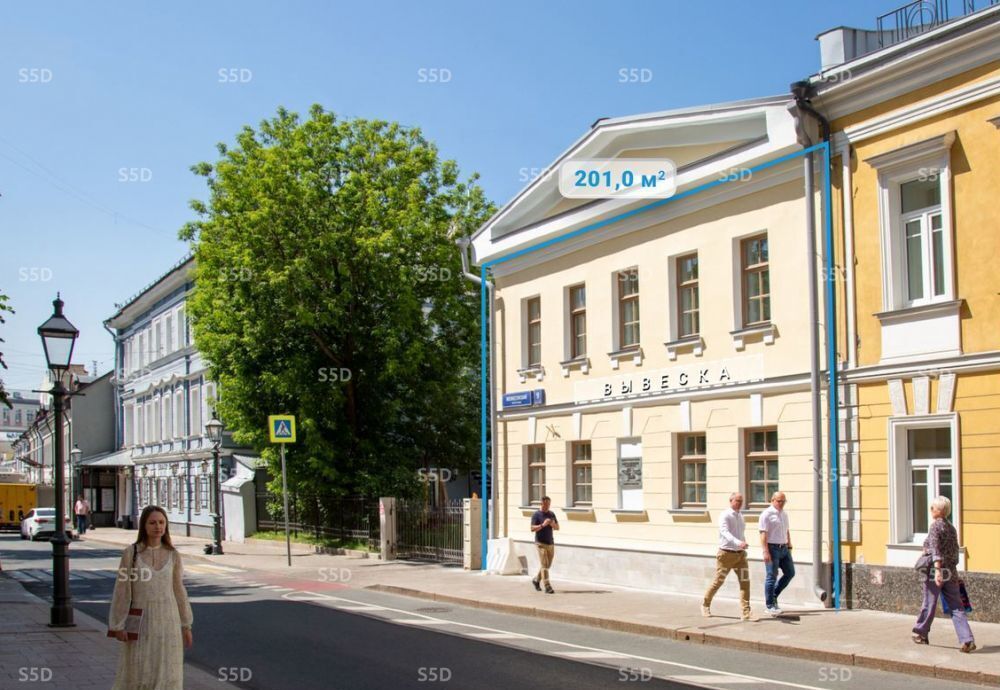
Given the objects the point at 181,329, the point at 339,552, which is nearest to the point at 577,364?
the point at 339,552

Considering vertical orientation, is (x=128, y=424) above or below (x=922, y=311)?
below

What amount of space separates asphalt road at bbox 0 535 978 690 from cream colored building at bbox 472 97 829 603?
3.82 meters

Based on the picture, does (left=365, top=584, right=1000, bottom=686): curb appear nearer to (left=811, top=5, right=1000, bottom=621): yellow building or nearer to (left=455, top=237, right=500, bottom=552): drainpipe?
(left=811, top=5, right=1000, bottom=621): yellow building

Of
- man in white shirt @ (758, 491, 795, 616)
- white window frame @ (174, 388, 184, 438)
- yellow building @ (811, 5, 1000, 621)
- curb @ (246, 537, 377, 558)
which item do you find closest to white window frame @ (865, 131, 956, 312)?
yellow building @ (811, 5, 1000, 621)

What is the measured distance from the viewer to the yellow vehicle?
5334 centimetres

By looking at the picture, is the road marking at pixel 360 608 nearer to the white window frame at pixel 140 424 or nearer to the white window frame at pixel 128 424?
the white window frame at pixel 140 424

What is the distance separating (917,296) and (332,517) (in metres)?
19.5

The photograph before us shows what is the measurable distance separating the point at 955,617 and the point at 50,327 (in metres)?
11.6

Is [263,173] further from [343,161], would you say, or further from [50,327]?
[50,327]

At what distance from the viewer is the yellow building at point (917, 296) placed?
13531 mm

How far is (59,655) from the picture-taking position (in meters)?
11.5

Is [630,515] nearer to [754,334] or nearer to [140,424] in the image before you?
[754,334]

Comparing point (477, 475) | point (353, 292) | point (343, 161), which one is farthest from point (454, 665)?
point (477, 475)

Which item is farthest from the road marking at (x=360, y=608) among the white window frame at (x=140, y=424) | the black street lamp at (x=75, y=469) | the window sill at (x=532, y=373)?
the black street lamp at (x=75, y=469)
